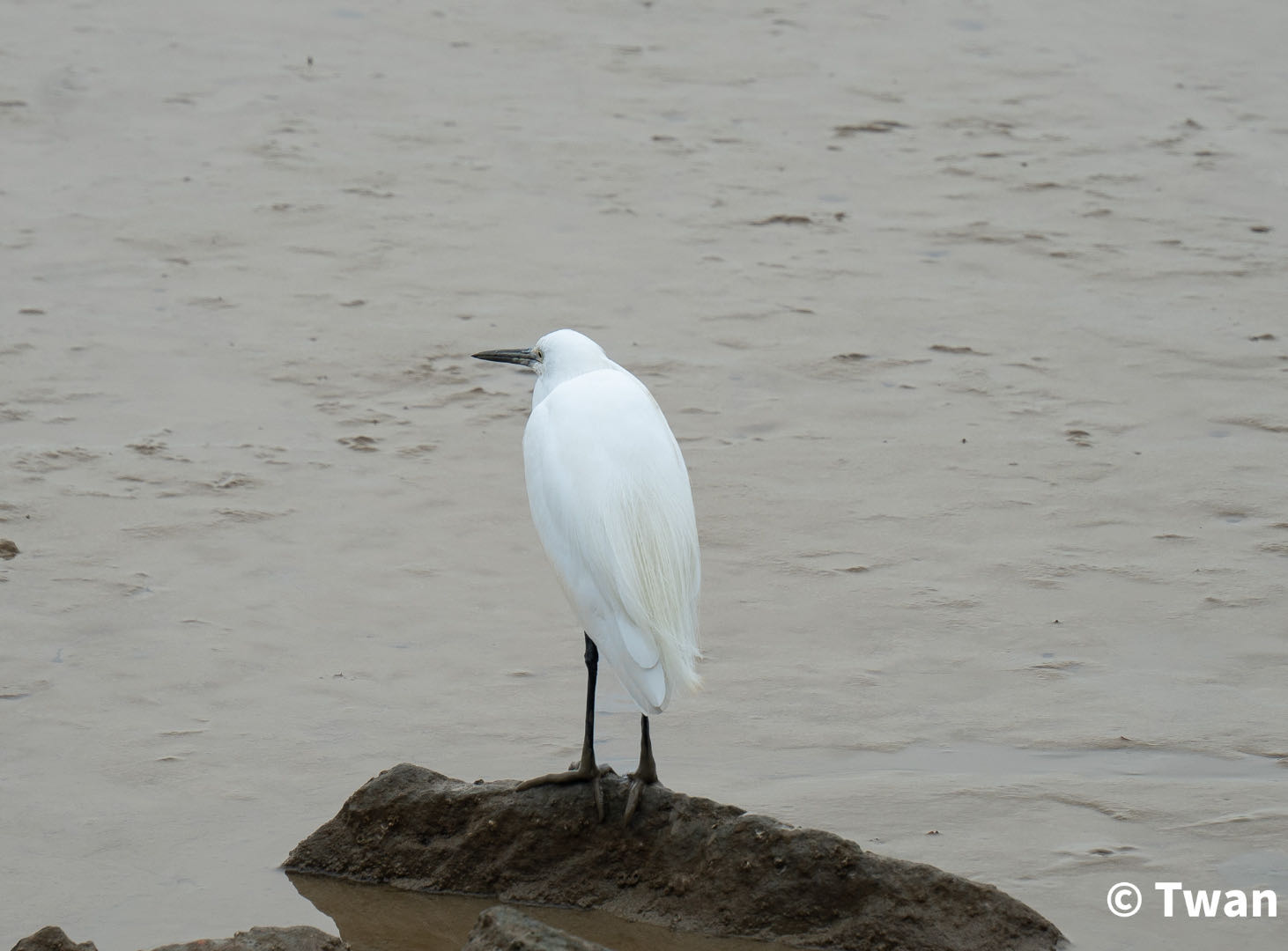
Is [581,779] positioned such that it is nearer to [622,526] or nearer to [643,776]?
[643,776]

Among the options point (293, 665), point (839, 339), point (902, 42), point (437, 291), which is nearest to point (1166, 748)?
point (293, 665)

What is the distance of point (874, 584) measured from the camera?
5.61 meters

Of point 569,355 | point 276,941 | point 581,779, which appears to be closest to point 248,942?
point 276,941

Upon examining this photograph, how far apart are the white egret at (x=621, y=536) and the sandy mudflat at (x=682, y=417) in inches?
27.5

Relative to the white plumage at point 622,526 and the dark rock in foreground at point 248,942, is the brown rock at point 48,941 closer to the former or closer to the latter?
the dark rock in foreground at point 248,942

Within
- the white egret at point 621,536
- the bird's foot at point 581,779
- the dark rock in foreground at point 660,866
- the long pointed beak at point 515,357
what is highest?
the long pointed beak at point 515,357

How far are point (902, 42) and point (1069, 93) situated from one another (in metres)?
1.20

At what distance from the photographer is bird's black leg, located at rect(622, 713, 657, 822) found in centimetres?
393

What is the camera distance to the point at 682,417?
6.78 m

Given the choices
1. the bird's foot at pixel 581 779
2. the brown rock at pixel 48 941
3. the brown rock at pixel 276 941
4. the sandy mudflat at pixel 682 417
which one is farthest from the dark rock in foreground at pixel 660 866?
the brown rock at pixel 48 941

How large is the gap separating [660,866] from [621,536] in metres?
0.76

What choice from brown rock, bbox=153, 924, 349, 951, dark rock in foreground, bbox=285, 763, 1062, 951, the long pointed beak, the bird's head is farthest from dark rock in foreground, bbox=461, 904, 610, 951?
the long pointed beak

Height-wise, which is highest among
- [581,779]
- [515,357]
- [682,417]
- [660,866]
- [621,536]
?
[515,357]

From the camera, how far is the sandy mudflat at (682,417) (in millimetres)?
4473
